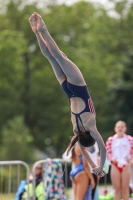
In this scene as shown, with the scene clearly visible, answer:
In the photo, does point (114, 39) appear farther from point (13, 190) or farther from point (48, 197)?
point (48, 197)

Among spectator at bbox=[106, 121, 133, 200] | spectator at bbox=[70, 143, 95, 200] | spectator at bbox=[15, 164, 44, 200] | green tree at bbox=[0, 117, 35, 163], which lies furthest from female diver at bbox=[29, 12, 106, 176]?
green tree at bbox=[0, 117, 35, 163]

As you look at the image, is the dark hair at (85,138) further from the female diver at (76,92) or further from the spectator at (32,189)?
the spectator at (32,189)

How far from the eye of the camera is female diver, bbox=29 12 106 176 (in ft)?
24.8

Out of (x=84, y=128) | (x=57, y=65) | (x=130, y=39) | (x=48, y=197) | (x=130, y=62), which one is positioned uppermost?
(x=130, y=39)

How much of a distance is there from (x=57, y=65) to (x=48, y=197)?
11.7ft

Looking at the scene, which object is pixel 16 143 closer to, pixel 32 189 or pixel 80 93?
pixel 32 189

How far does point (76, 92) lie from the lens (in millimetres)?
7684

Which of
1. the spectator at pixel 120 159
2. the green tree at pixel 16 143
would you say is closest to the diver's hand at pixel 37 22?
the spectator at pixel 120 159

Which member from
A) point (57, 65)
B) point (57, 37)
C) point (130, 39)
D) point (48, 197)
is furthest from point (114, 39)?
point (57, 65)

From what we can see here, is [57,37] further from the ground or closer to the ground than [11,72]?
further from the ground

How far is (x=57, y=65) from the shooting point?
7.89 m

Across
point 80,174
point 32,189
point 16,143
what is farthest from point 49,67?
point 80,174

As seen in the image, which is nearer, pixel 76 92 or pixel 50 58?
pixel 76 92

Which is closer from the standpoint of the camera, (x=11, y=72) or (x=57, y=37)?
(x=11, y=72)
